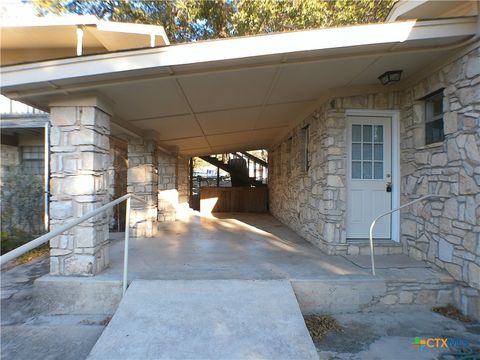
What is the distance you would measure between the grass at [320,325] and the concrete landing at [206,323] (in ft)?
1.12

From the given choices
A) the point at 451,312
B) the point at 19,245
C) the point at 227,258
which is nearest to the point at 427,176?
the point at 451,312

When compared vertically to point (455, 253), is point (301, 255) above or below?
below

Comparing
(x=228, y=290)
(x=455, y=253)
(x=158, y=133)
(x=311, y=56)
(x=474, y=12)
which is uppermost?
(x=474, y=12)

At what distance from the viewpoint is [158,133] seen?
607cm

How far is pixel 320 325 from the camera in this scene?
9.78ft

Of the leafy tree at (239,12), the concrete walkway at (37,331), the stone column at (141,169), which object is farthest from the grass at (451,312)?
the leafy tree at (239,12)

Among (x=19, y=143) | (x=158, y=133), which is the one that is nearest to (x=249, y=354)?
(x=158, y=133)

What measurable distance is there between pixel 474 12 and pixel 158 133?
16.3 ft

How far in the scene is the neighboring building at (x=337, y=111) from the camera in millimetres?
3027

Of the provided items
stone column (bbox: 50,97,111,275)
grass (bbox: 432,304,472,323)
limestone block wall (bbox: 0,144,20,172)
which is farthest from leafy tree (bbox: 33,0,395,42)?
grass (bbox: 432,304,472,323)

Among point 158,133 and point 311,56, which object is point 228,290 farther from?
point 158,133

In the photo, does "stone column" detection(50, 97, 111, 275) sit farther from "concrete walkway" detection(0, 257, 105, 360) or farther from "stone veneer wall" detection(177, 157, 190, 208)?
"stone veneer wall" detection(177, 157, 190, 208)

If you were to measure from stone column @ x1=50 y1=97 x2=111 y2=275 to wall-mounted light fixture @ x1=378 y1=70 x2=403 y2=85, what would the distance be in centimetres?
339

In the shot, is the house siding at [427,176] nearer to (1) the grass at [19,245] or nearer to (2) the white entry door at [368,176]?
(2) the white entry door at [368,176]
